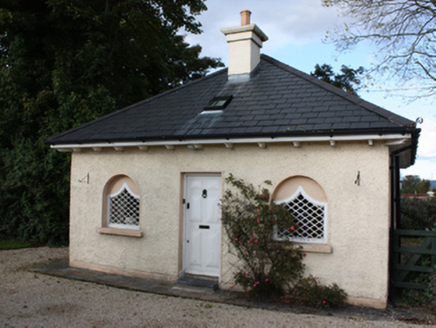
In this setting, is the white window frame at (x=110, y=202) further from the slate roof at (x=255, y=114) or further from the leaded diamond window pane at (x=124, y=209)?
the slate roof at (x=255, y=114)

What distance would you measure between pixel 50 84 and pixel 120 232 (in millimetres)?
9024

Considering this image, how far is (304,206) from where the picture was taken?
714 cm

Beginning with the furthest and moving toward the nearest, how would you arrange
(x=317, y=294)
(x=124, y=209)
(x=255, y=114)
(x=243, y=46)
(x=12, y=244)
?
(x=12, y=244)
(x=243, y=46)
(x=124, y=209)
(x=255, y=114)
(x=317, y=294)

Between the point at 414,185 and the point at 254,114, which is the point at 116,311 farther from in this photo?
the point at 414,185

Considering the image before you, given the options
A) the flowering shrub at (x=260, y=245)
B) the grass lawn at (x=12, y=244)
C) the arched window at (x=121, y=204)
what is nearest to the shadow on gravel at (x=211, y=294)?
the flowering shrub at (x=260, y=245)

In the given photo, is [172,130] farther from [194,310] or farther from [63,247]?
[63,247]

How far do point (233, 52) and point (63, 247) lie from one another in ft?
28.4

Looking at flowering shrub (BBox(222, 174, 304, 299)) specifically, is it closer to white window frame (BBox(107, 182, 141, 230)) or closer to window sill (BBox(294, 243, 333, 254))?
window sill (BBox(294, 243, 333, 254))

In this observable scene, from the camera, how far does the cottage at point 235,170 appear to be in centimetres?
650

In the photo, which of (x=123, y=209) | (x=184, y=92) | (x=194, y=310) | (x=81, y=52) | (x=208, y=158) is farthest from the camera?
(x=81, y=52)

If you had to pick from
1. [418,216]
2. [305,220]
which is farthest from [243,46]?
[418,216]

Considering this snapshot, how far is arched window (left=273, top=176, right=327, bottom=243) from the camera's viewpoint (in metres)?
6.96

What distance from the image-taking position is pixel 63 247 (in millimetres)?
12688

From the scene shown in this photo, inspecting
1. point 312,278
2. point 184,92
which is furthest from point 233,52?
point 312,278
